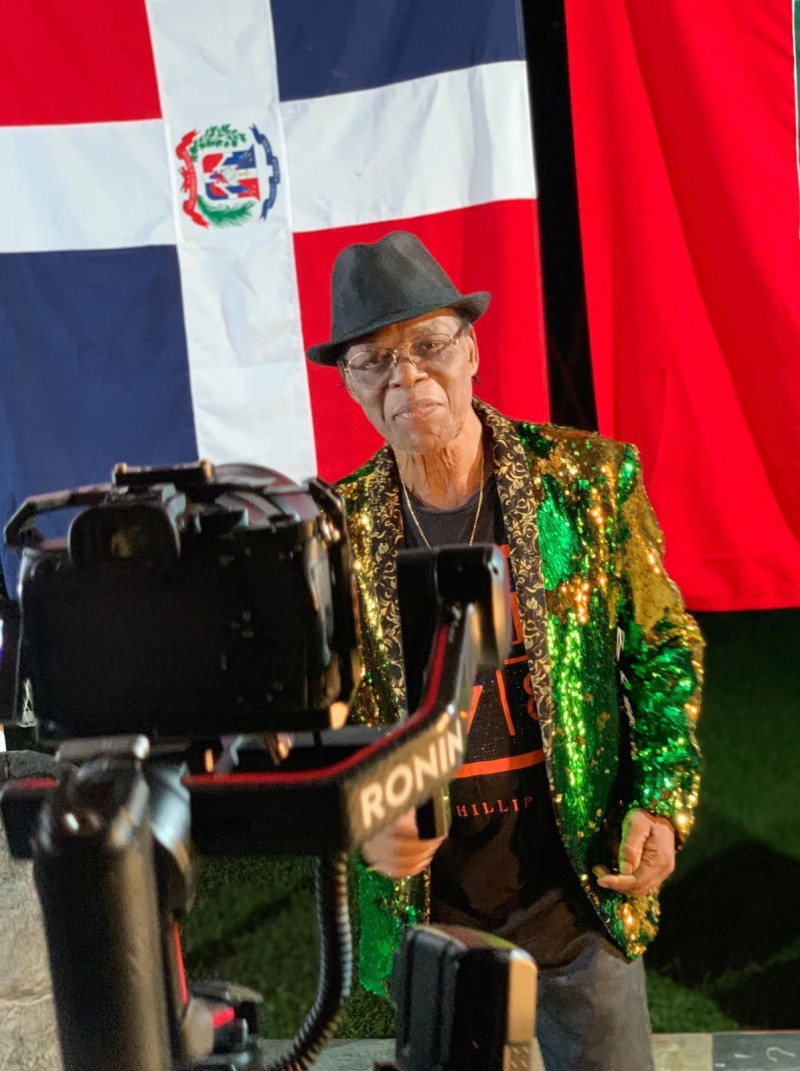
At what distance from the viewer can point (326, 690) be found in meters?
0.59

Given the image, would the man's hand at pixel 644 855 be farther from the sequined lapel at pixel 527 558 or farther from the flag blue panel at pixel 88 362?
the flag blue panel at pixel 88 362

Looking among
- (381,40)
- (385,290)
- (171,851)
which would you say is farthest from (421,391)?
(171,851)

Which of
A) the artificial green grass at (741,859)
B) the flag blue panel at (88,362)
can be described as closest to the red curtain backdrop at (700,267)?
the artificial green grass at (741,859)

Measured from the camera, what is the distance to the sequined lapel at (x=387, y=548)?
145cm

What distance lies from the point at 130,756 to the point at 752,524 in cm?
161

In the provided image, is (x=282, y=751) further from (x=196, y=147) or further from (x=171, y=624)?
(x=196, y=147)

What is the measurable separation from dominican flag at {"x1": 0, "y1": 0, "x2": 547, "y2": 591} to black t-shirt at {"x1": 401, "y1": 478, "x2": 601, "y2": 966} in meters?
0.74

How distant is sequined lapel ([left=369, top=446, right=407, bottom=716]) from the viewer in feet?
4.74

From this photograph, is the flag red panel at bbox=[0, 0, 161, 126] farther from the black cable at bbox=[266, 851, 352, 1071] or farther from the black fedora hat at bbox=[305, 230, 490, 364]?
the black cable at bbox=[266, 851, 352, 1071]

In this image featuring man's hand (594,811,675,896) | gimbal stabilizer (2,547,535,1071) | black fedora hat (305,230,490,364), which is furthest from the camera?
black fedora hat (305,230,490,364)

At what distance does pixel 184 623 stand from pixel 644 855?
913 millimetres

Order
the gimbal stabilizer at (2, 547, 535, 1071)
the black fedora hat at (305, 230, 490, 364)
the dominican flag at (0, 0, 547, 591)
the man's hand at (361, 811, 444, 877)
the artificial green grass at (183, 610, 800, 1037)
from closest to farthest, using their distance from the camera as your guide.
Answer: the gimbal stabilizer at (2, 547, 535, 1071)
the man's hand at (361, 811, 444, 877)
the black fedora hat at (305, 230, 490, 364)
the dominican flag at (0, 0, 547, 591)
the artificial green grass at (183, 610, 800, 1037)

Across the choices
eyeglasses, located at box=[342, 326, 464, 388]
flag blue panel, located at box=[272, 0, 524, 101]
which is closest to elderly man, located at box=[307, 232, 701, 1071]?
eyeglasses, located at box=[342, 326, 464, 388]

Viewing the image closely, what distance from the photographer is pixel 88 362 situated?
2.13 metres
